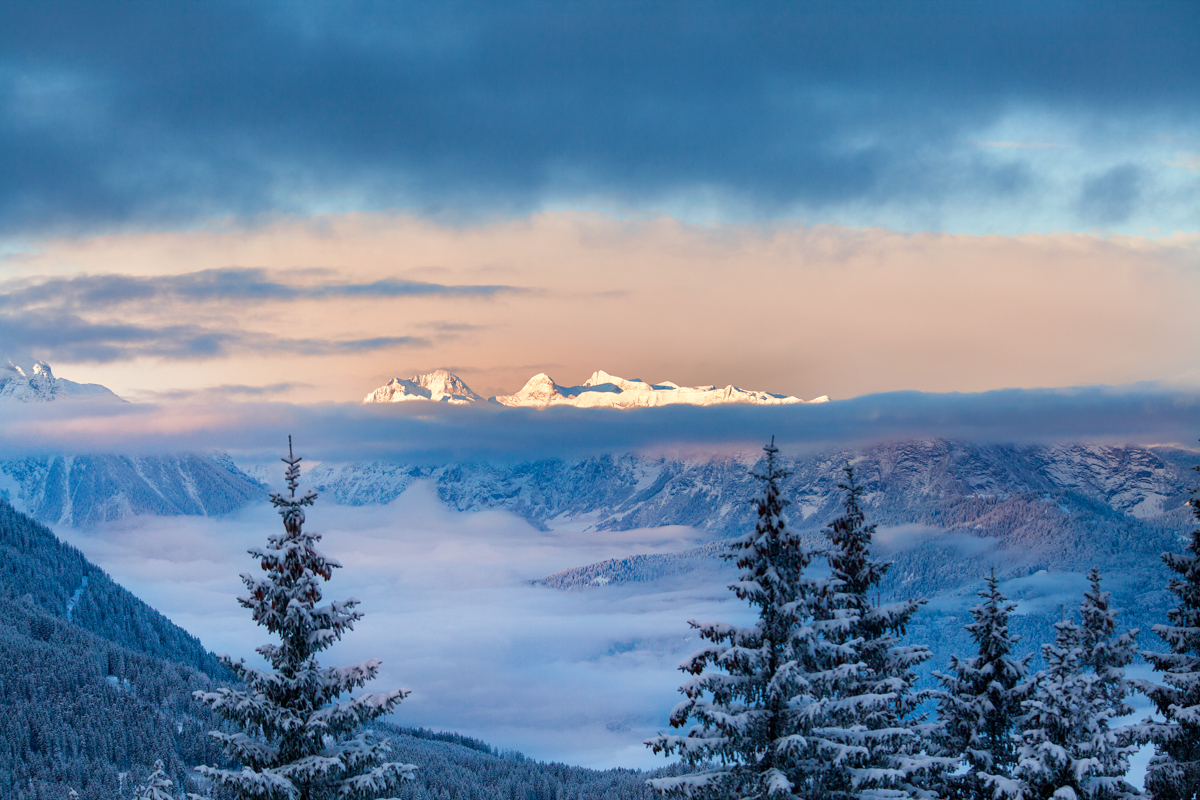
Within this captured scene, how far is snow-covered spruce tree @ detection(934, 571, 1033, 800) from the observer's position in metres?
33.4

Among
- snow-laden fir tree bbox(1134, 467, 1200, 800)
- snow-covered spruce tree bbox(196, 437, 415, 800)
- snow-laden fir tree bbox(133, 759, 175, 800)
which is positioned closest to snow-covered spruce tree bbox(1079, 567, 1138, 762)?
snow-laden fir tree bbox(1134, 467, 1200, 800)

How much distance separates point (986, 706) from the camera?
33312 millimetres

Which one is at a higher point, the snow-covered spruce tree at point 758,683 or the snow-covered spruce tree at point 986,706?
the snow-covered spruce tree at point 758,683

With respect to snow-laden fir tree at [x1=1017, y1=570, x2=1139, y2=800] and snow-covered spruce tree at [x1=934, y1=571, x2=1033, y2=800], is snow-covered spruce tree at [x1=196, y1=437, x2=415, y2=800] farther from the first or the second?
snow-covered spruce tree at [x1=934, y1=571, x2=1033, y2=800]

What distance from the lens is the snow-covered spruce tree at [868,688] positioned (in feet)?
79.7

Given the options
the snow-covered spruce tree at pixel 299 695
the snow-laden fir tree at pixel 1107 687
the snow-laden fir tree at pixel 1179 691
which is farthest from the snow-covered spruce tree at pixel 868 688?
the snow-covered spruce tree at pixel 299 695

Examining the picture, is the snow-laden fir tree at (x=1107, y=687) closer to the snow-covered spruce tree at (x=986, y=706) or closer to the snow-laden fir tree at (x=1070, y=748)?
the snow-laden fir tree at (x=1070, y=748)

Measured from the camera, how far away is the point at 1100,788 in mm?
29984

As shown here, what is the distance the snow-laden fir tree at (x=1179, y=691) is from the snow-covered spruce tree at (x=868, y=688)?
752 centimetres

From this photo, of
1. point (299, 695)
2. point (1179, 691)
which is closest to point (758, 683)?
point (299, 695)

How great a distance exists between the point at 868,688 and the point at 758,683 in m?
6.22

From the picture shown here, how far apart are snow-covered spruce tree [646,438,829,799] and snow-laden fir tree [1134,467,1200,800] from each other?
15365mm

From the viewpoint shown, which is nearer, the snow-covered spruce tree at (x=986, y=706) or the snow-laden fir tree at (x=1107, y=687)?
the snow-laden fir tree at (x=1107, y=687)

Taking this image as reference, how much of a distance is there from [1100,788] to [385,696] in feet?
71.1
